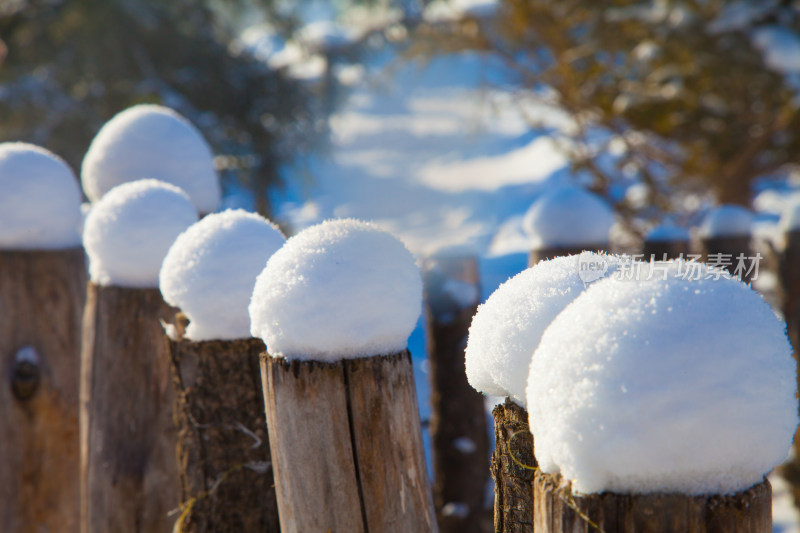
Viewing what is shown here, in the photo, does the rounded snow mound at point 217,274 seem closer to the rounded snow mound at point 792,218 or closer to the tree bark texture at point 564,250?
the tree bark texture at point 564,250

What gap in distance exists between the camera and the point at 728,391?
2.83 feet

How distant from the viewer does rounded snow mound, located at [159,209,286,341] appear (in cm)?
177

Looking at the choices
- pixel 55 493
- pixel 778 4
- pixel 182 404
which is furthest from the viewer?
pixel 778 4

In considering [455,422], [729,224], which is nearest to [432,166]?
[729,224]

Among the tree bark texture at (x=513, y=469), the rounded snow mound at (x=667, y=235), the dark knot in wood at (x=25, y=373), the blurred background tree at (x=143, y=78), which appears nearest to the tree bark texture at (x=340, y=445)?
the tree bark texture at (x=513, y=469)

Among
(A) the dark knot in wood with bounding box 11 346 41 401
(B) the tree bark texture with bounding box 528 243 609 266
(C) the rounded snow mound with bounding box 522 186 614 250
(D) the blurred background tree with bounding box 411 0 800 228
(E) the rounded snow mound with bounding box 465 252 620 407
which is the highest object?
(D) the blurred background tree with bounding box 411 0 800 228

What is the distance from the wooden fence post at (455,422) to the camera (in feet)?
13.1

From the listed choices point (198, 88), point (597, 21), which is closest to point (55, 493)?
point (198, 88)

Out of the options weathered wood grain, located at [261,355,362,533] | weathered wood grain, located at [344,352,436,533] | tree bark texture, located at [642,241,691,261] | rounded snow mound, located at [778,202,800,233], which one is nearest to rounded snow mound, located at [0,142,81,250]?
weathered wood grain, located at [261,355,362,533]

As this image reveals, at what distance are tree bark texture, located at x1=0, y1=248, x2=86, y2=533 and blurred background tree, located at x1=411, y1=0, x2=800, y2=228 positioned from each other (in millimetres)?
6249

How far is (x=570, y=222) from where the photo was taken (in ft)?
11.2

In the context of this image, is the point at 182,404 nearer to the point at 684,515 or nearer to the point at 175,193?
the point at 175,193

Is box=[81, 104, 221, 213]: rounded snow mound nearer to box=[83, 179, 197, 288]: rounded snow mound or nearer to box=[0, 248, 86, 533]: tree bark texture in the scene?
box=[0, 248, 86, 533]: tree bark texture

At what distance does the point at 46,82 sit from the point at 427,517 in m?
9.03
